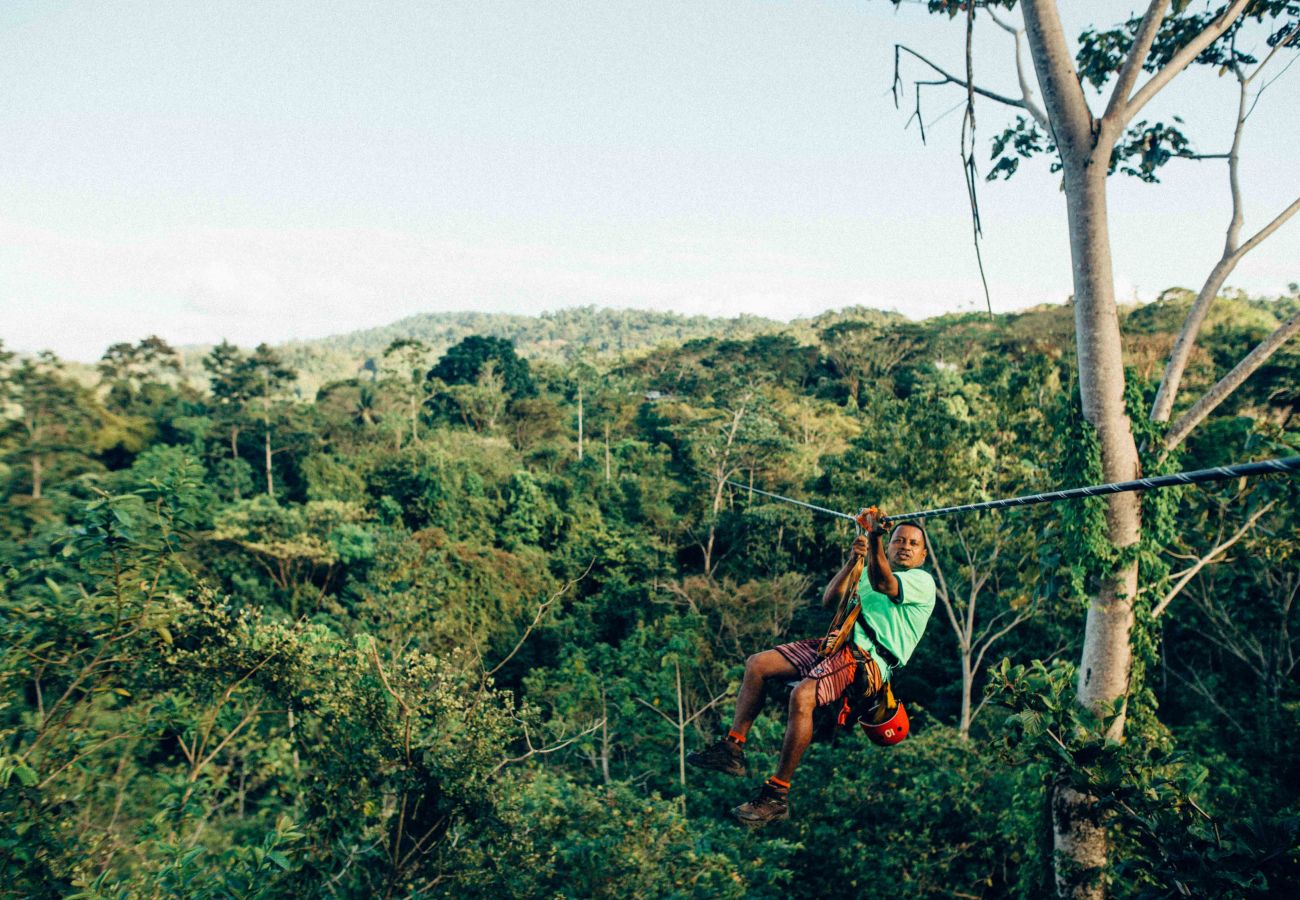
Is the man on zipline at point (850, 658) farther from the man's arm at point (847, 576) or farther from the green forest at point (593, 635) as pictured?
the green forest at point (593, 635)

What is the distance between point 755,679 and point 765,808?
0.47 meters

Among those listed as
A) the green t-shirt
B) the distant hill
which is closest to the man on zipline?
the green t-shirt

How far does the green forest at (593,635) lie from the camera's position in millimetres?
4820

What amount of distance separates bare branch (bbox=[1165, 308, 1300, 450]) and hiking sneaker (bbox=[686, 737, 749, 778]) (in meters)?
3.34

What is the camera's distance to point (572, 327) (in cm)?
12962

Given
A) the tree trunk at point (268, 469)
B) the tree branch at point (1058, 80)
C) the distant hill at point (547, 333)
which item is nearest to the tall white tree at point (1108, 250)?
the tree branch at point (1058, 80)

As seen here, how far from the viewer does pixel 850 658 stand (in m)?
3.05

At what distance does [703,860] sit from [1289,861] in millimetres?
6958

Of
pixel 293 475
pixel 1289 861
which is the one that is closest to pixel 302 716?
pixel 1289 861

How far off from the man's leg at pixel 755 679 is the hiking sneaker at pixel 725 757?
75 mm

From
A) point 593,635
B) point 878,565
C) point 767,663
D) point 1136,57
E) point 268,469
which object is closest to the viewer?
point 878,565

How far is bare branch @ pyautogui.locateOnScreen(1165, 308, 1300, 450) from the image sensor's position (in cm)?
431

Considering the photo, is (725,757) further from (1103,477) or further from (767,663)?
(1103,477)

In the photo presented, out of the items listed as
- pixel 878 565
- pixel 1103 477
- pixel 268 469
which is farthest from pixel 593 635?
pixel 878 565
